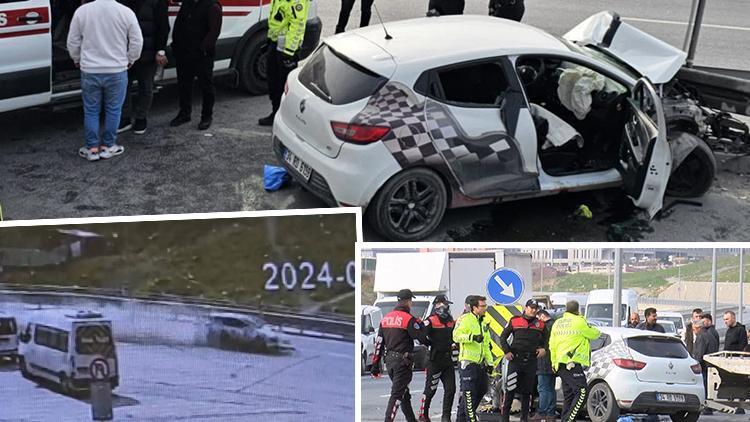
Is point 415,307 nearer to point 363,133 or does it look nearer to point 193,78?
point 363,133

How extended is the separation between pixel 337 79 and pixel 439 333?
2961mm

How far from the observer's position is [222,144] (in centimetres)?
869

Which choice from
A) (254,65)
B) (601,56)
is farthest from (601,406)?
(254,65)

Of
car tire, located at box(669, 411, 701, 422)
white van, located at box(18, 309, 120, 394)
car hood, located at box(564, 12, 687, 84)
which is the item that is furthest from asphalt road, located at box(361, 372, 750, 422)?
car hood, located at box(564, 12, 687, 84)

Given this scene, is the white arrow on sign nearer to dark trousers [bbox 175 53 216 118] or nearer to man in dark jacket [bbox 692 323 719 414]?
man in dark jacket [bbox 692 323 719 414]

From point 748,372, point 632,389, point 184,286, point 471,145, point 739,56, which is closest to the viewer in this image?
point 184,286

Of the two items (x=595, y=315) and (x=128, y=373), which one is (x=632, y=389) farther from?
(x=128, y=373)

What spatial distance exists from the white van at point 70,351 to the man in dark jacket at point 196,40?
5.34 meters

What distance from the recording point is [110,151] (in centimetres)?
831

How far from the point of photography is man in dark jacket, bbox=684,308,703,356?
4.19m

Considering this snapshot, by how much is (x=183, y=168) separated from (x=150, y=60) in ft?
3.69

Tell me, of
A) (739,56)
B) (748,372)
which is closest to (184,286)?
(748,372)

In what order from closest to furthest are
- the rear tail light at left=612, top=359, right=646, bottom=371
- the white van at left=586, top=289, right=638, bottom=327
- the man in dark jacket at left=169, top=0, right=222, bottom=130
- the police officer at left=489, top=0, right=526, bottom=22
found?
the white van at left=586, top=289, right=638, bottom=327
the rear tail light at left=612, top=359, right=646, bottom=371
the man in dark jacket at left=169, top=0, right=222, bottom=130
the police officer at left=489, top=0, right=526, bottom=22

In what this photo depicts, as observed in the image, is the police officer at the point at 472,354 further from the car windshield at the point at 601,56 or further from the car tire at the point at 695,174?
the car tire at the point at 695,174
